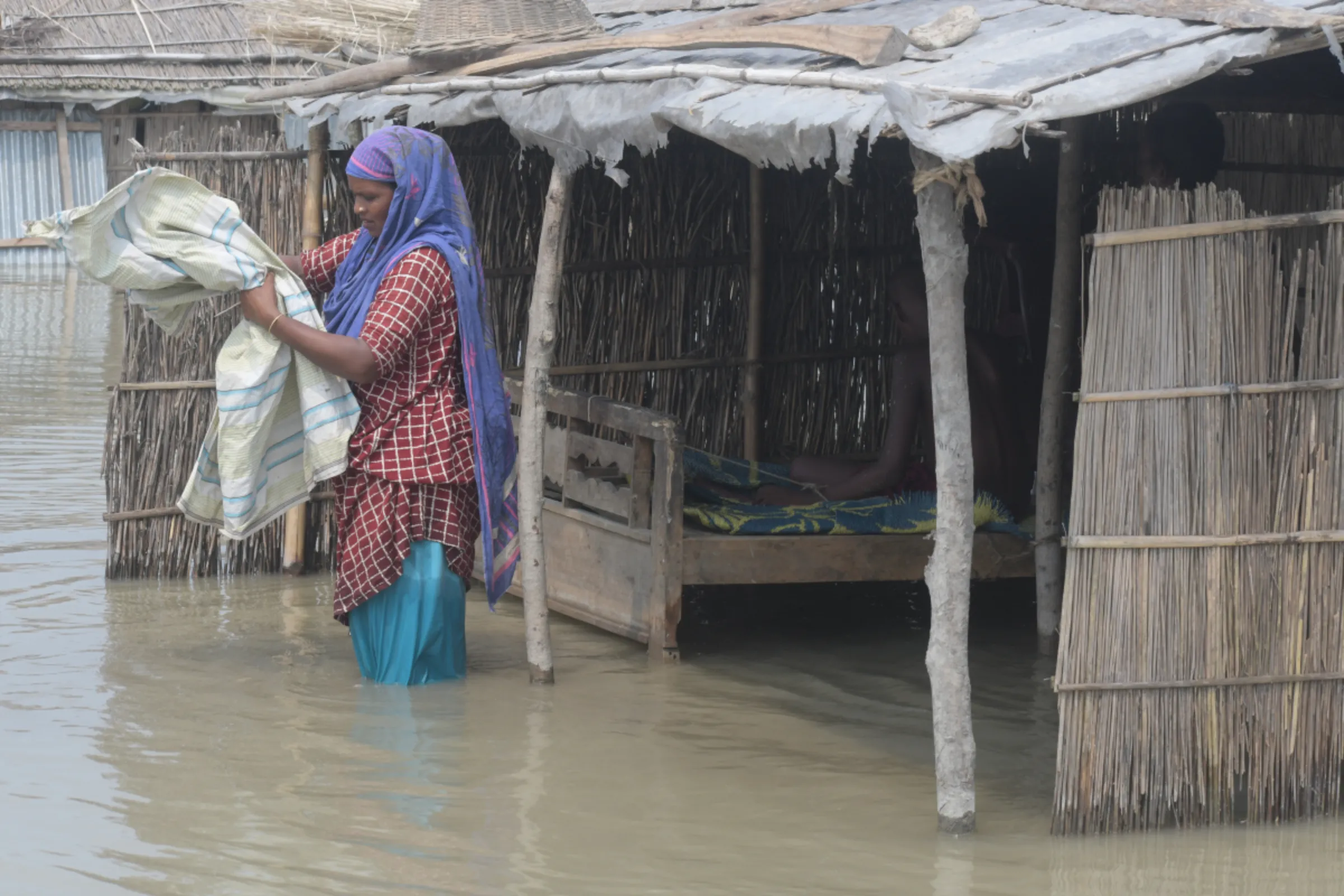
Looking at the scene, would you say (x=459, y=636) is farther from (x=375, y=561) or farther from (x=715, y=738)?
(x=715, y=738)

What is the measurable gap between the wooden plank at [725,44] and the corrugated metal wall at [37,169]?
1444cm

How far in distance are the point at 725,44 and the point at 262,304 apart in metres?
1.62

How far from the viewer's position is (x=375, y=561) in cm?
541

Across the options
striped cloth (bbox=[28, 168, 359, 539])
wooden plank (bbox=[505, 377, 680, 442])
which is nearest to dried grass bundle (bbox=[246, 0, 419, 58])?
wooden plank (bbox=[505, 377, 680, 442])

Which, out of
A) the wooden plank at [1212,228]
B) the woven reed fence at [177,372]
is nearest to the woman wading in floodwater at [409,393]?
the woven reed fence at [177,372]

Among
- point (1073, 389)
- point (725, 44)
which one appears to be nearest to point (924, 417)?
point (1073, 389)

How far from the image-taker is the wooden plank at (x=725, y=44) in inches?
175

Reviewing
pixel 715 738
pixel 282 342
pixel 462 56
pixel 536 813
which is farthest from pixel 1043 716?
pixel 462 56

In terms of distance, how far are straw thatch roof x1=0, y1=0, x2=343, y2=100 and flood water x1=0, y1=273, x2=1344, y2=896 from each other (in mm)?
11370

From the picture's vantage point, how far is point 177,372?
7.04m

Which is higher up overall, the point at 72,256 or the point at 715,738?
the point at 72,256

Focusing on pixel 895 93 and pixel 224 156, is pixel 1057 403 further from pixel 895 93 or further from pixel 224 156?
pixel 224 156

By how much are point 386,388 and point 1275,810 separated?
2.90m

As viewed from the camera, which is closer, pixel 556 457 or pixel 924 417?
pixel 556 457
